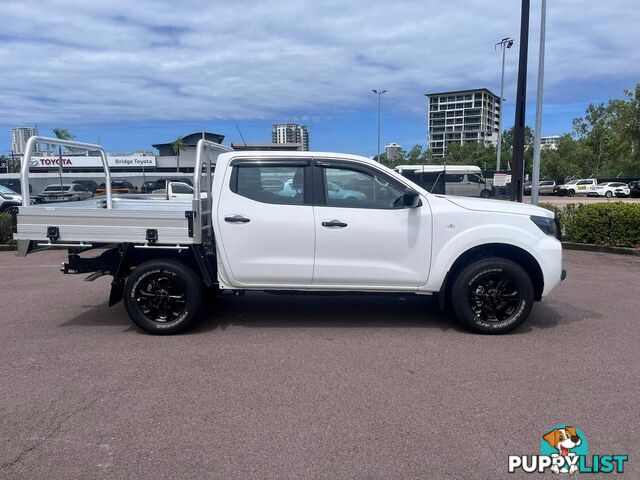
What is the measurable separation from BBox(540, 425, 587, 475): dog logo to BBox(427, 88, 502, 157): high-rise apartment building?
76.2 m

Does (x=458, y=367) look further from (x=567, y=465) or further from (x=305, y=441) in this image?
(x=305, y=441)

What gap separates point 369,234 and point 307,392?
1914mm

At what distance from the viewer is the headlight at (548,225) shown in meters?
5.59

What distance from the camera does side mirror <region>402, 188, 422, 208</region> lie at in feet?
17.5

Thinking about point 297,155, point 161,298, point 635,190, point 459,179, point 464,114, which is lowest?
point 161,298

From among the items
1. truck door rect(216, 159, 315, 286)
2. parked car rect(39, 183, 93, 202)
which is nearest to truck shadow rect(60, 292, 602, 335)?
truck door rect(216, 159, 315, 286)

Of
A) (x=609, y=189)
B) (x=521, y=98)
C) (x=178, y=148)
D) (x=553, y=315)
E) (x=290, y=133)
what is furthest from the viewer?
(x=609, y=189)

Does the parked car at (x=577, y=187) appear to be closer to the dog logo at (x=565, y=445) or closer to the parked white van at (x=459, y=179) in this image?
the parked white van at (x=459, y=179)

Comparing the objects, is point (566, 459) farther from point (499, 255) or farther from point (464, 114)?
point (464, 114)

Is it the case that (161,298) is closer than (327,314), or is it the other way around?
(161,298)

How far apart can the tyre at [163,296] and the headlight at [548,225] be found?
372 centimetres

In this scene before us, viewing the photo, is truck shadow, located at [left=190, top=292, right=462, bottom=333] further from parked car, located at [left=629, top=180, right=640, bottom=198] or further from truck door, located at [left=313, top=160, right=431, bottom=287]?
parked car, located at [left=629, top=180, right=640, bottom=198]

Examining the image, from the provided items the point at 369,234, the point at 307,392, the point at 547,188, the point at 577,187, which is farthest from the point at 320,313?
the point at 547,188

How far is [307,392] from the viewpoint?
4148mm
